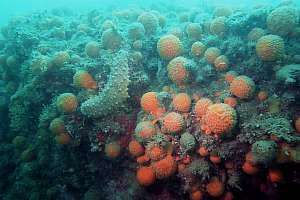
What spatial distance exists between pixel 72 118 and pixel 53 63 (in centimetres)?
159

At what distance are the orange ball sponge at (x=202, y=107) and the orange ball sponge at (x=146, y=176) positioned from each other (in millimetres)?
1180

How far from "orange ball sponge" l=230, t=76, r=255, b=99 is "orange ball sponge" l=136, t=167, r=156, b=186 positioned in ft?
6.00

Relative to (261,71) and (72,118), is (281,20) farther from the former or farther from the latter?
(72,118)

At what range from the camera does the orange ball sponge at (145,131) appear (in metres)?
4.25

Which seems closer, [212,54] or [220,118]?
[220,118]

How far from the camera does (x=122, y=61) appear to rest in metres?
5.10

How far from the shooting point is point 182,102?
170 inches

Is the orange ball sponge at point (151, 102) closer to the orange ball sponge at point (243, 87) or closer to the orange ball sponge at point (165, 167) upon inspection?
the orange ball sponge at point (165, 167)

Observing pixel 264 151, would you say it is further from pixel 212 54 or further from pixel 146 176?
pixel 212 54

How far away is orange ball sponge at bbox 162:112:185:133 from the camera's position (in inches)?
161

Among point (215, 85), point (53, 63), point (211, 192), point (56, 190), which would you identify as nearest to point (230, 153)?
point (211, 192)

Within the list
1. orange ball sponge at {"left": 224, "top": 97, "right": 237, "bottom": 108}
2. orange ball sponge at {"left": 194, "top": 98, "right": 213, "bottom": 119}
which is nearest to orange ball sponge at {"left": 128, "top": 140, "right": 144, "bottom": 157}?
orange ball sponge at {"left": 194, "top": 98, "right": 213, "bottom": 119}

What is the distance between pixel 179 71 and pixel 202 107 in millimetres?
945

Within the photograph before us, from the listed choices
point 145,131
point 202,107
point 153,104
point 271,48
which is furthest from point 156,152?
point 271,48
